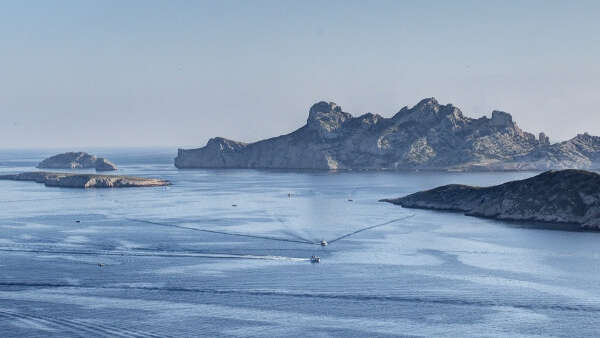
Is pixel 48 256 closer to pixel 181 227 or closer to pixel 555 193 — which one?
pixel 181 227

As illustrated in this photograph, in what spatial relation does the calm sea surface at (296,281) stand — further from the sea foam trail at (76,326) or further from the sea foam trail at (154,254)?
the sea foam trail at (154,254)

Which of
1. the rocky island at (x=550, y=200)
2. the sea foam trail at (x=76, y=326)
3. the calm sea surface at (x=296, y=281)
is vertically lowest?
the sea foam trail at (x=76, y=326)

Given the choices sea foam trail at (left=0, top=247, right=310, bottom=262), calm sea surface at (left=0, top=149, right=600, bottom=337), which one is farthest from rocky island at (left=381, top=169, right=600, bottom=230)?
sea foam trail at (left=0, top=247, right=310, bottom=262)

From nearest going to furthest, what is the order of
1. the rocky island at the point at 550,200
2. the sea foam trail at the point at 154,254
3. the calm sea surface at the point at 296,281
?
the calm sea surface at the point at 296,281
the sea foam trail at the point at 154,254
the rocky island at the point at 550,200

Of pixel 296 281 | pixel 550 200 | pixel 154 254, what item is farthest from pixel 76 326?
pixel 550 200

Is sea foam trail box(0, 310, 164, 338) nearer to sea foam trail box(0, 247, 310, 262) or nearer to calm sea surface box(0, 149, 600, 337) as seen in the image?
calm sea surface box(0, 149, 600, 337)

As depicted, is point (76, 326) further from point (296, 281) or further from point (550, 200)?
point (550, 200)

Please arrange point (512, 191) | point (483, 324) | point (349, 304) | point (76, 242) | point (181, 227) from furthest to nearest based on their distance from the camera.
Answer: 1. point (512, 191)
2. point (181, 227)
3. point (76, 242)
4. point (349, 304)
5. point (483, 324)

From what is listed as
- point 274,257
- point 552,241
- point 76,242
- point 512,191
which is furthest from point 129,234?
point 512,191

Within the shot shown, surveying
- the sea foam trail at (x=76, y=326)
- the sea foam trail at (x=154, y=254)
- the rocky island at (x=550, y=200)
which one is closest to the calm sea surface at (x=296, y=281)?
the sea foam trail at (x=76, y=326)

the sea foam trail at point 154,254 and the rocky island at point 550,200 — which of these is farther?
the rocky island at point 550,200
